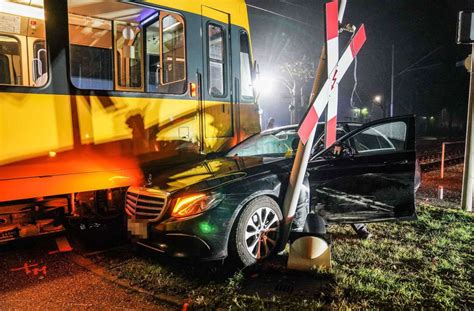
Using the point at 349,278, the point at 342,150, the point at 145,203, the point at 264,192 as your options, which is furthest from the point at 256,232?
the point at 342,150

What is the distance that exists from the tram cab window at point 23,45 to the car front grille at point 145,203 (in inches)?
64.0

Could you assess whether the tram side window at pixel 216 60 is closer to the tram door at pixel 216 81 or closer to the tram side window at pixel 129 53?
the tram door at pixel 216 81

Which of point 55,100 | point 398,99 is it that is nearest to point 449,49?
point 398,99

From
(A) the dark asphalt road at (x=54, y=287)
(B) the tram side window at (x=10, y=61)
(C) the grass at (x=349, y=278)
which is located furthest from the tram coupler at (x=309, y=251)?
(B) the tram side window at (x=10, y=61)

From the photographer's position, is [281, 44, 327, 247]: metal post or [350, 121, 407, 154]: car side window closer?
[281, 44, 327, 247]: metal post

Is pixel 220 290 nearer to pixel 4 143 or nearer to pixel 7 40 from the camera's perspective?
pixel 4 143

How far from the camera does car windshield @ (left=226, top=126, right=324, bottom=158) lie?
17.6 feet

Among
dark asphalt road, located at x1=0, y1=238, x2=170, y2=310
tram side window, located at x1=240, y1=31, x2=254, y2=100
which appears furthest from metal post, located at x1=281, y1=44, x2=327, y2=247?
tram side window, located at x1=240, y1=31, x2=254, y2=100

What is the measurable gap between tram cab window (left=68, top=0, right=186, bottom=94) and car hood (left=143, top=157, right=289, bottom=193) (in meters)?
1.25

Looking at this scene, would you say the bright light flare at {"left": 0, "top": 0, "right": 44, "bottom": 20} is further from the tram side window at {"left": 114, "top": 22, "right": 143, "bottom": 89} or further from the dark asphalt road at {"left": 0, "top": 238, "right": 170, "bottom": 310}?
the dark asphalt road at {"left": 0, "top": 238, "right": 170, "bottom": 310}

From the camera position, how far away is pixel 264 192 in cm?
416

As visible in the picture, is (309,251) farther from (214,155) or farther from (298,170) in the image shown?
(214,155)

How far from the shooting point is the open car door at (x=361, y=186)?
480 centimetres

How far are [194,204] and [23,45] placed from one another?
3429mm
